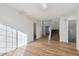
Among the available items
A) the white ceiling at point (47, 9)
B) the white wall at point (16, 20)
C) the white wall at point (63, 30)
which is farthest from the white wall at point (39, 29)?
the white wall at point (63, 30)

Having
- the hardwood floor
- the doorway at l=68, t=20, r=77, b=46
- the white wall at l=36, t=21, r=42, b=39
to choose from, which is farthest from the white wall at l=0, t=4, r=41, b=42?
the doorway at l=68, t=20, r=77, b=46

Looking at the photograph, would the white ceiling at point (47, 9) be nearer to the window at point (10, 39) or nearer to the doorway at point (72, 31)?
the doorway at point (72, 31)

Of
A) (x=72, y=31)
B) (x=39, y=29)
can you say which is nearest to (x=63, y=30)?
(x=72, y=31)

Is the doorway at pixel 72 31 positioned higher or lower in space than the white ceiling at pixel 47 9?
lower

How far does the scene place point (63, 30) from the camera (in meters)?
2.02

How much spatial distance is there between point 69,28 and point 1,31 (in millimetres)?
1219

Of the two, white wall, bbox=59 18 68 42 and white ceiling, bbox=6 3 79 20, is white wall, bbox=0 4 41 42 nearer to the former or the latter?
white ceiling, bbox=6 3 79 20

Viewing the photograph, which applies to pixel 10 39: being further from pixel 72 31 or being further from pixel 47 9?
pixel 72 31

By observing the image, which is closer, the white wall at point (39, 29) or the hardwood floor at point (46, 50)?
the hardwood floor at point (46, 50)

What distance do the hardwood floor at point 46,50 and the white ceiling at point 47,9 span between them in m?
0.51

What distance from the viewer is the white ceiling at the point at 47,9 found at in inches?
75.0

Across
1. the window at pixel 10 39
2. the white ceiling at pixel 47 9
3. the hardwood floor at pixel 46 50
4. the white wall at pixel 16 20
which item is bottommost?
the hardwood floor at pixel 46 50

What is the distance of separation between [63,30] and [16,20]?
87cm

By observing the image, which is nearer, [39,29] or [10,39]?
[10,39]
